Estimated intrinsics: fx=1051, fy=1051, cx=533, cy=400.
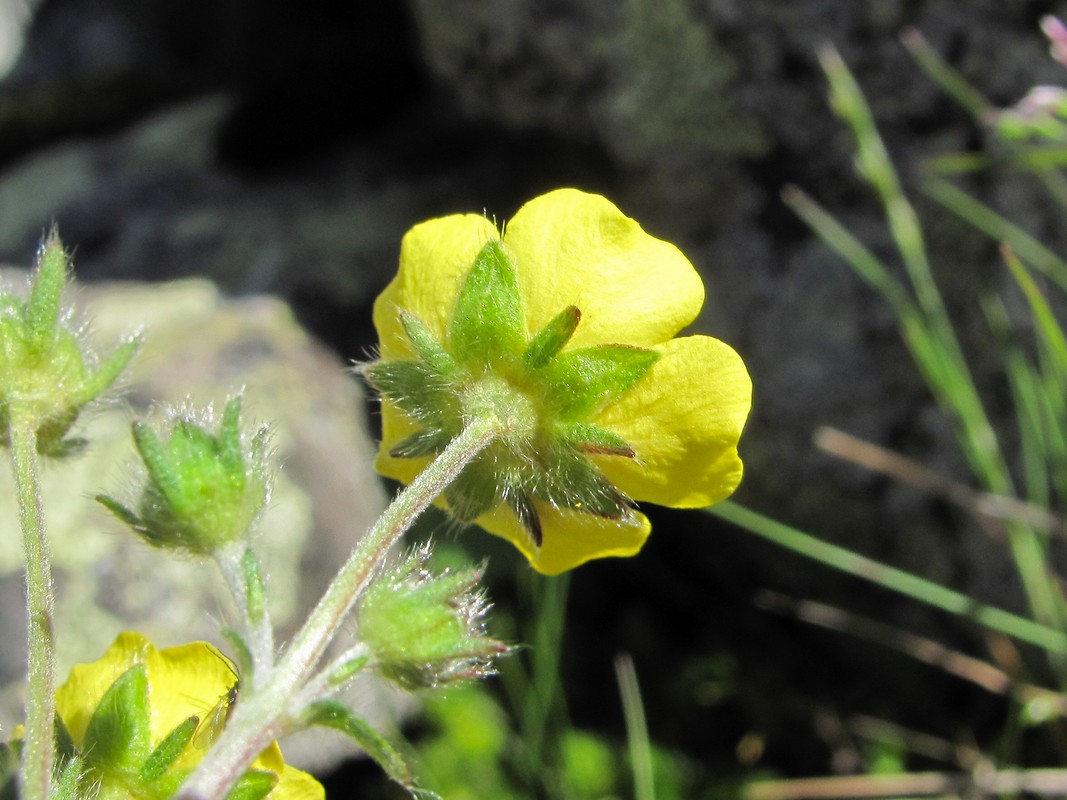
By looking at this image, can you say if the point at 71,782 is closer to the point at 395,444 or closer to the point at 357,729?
the point at 357,729

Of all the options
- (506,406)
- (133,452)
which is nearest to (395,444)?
(506,406)

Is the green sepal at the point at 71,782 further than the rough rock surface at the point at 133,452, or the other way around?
the rough rock surface at the point at 133,452

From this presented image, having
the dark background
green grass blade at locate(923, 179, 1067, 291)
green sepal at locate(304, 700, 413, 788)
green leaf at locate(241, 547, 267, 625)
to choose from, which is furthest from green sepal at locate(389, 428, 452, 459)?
the dark background

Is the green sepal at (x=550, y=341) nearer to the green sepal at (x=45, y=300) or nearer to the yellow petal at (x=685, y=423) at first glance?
the yellow petal at (x=685, y=423)

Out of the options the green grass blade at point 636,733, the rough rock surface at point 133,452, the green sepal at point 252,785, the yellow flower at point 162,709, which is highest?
the green sepal at point 252,785

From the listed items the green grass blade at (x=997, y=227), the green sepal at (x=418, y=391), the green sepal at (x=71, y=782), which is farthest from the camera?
the green grass blade at (x=997, y=227)

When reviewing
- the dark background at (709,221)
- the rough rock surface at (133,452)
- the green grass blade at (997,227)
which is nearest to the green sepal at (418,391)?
the rough rock surface at (133,452)
